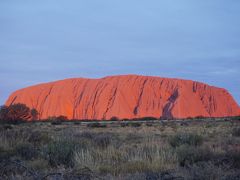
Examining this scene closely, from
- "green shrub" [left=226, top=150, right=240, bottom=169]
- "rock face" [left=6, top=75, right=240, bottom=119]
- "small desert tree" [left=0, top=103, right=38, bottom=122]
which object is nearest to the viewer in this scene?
"green shrub" [left=226, top=150, right=240, bottom=169]

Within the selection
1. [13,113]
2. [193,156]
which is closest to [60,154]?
[193,156]

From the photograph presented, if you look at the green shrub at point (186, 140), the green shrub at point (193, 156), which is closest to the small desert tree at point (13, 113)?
the green shrub at point (186, 140)

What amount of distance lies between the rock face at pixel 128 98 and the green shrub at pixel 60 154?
274 ft

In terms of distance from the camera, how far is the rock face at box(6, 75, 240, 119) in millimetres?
98000

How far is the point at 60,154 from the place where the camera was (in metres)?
8.47

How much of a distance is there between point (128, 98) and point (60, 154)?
93052 mm

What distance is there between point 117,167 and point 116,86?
321ft

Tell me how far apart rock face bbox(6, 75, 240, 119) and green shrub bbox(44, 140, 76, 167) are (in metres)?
83.6

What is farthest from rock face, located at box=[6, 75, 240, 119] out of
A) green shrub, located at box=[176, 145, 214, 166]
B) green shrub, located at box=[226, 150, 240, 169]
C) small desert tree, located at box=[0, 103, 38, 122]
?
Answer: green shrub, located at box=[226, 150, 240, 169]

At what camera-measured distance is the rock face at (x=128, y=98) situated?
98.0m

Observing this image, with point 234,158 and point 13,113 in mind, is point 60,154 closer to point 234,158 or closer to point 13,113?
point 234,158

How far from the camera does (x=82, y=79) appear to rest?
11425 centimetres

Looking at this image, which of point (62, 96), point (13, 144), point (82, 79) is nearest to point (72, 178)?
point (13, 144)

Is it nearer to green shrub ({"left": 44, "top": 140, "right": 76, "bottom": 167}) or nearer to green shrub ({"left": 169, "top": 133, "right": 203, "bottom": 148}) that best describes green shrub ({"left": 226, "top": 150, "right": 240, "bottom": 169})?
green shrub ({"left": 44, "top": 140, "right": 76, "bottom": 167})
